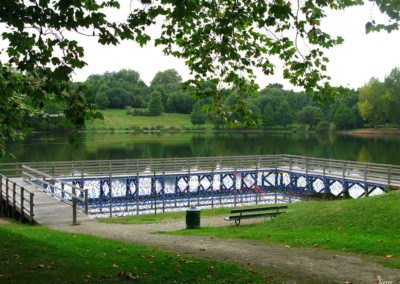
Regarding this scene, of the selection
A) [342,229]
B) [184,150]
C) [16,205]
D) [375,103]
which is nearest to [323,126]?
[375,103]

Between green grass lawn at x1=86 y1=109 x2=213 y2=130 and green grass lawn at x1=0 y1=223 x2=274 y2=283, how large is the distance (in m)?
110

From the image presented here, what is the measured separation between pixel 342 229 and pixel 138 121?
120295 millimetres

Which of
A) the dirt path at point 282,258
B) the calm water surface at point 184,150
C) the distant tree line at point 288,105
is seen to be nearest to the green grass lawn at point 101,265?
the dirt path at point 282,258

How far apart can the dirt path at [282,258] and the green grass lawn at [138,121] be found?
10838cm

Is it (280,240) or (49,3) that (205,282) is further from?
(49,3)

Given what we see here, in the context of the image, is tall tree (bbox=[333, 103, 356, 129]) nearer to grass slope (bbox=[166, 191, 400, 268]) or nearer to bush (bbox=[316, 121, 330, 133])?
bush (bbox=[316, 121, 330, 133])

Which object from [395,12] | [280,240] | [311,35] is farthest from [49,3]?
[280,240]

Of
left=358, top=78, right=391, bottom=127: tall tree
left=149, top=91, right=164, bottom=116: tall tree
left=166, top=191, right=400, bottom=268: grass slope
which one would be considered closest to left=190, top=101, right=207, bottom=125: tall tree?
left=149, top=91, right=164, bottom=116: tall tree

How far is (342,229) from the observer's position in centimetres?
1215

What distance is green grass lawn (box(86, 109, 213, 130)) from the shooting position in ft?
394

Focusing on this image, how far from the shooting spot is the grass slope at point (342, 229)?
9711mm

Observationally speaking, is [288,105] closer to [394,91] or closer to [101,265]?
[394,91]

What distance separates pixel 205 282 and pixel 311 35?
5.41 m

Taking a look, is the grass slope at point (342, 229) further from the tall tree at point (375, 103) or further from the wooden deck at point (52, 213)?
the tall tree at point (375, 103)
